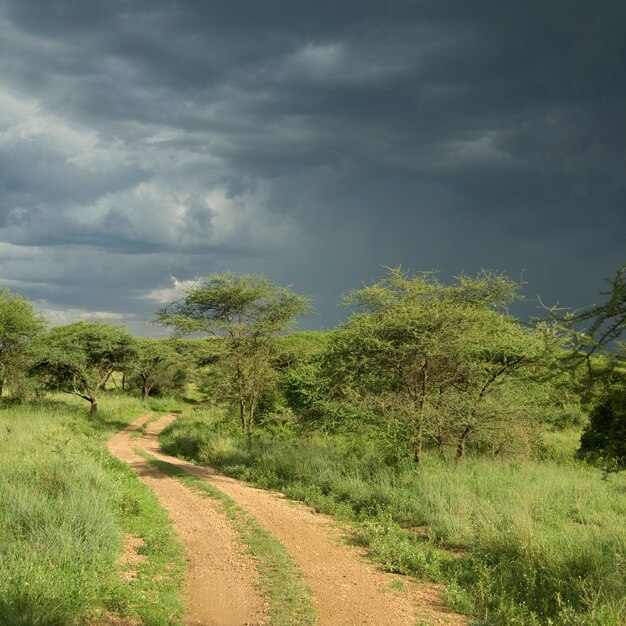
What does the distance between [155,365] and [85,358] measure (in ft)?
47.1

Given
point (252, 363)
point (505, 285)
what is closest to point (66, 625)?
point (505, 285)

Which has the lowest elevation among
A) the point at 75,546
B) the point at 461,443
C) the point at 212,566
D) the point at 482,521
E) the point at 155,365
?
the point at 212,566

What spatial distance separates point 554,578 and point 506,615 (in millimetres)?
1310

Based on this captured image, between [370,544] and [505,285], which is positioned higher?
[505,285]

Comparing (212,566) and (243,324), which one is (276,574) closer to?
(212,566)

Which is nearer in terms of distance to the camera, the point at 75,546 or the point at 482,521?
the point at 75,546

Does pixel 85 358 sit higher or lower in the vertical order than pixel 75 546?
higher

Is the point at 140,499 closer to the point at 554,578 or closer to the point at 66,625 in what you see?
the point at 66,625

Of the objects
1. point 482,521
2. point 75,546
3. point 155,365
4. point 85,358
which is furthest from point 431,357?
point 155,365

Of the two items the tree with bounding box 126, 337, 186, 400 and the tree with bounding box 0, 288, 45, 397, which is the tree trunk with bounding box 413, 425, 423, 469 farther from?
the tree with bounding box 0, 288, 45, 397

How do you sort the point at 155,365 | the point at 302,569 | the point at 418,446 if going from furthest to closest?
the point at 155,365 → the point at 418,446 → the point at 302,569

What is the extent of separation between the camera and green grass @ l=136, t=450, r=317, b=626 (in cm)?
729

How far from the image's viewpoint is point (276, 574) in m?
8.71

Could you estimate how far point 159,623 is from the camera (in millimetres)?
6852
